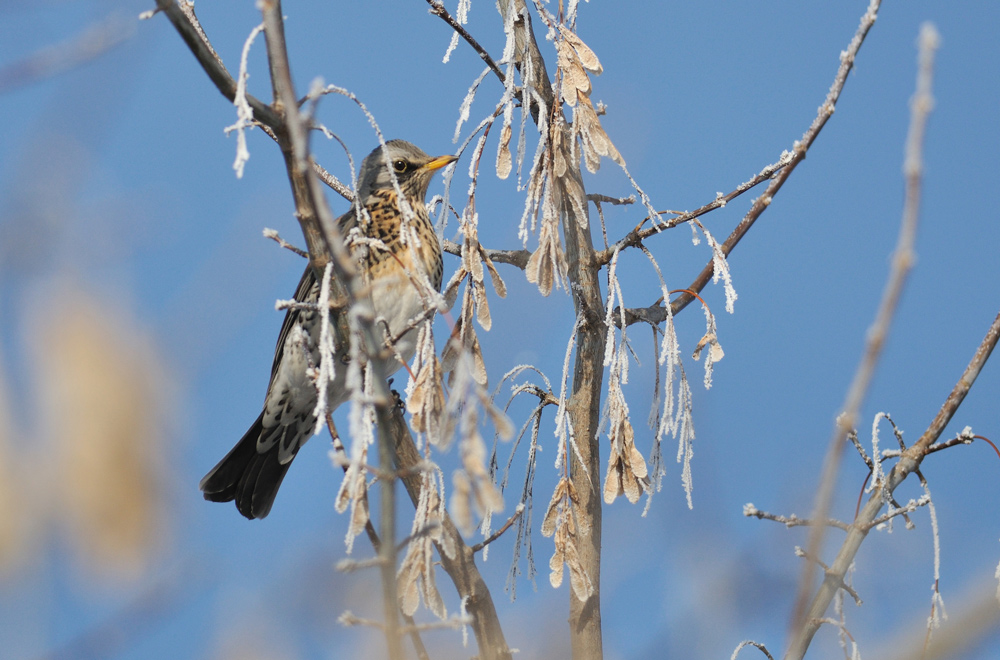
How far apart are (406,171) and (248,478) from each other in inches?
64.4

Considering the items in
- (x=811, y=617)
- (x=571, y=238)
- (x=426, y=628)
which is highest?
(x=571, y=238)

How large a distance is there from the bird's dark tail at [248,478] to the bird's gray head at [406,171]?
4.12 ft

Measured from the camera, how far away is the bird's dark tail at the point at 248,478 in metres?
4.27

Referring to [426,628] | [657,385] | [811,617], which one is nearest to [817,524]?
[426,628]

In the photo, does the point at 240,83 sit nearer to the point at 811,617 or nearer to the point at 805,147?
the point at 805,147

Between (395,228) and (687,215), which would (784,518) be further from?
(395,228)

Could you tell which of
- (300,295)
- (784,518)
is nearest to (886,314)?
(784,518)

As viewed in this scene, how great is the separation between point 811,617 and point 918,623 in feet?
3.03

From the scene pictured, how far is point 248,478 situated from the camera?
4.31 meters

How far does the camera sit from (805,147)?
7.82 feet

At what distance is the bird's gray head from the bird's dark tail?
49.5 inches

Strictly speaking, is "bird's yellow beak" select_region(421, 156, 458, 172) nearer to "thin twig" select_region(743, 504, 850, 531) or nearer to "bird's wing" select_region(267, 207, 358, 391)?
"bird's wing" select_region(267, 207, 358, 391)

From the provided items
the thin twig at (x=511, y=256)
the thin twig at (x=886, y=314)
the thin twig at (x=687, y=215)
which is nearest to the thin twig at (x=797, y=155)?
the thin twig at (x=687, y=215)

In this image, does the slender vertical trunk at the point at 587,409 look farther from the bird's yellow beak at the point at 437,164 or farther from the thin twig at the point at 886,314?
the bird's yellow beak at the point at 437,164
